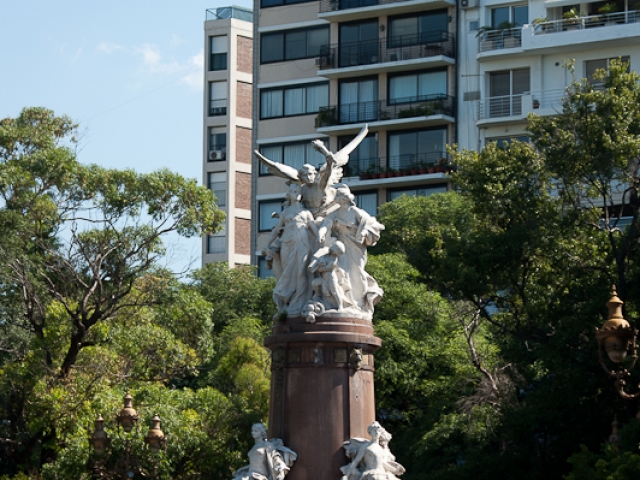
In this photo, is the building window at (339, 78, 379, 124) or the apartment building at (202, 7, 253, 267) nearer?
the building window at (339, 78, 379, 124)

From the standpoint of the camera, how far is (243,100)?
6681cm

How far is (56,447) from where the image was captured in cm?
3588

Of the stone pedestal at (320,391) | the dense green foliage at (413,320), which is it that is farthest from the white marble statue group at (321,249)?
the dense green foliage at (413,320)

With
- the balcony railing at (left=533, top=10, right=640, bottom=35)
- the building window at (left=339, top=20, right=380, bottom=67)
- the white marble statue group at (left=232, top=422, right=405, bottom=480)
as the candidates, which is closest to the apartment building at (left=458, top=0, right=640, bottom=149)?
the balcony railing at (left=533, top=10, right=640, bottom=35)

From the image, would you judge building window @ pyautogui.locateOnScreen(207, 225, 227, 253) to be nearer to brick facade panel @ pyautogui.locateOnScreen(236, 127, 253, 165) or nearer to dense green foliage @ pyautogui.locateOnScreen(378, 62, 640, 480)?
brick facade panel @ pyautogui.locateOnScreen(236, 127, 253, 165)

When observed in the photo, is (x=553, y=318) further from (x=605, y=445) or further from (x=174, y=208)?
(x=174, y=208)

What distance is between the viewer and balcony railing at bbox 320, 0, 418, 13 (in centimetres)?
5525

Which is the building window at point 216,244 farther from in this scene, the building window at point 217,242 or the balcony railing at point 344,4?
the balcony railing at point 344,4

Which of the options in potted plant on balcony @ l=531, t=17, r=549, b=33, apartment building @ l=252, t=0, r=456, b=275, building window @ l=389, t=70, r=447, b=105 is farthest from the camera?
building window @ l=389, t=70, r=447, b=105

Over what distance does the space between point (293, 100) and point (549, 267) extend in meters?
26.5

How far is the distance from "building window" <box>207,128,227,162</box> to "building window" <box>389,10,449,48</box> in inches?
503

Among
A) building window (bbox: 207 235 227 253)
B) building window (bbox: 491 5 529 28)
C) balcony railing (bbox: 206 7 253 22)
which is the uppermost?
balcony railing (bbox: 206 7 253 22)

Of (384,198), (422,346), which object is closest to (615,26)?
(384,198)

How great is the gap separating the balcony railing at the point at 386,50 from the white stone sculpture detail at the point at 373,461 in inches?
1297
